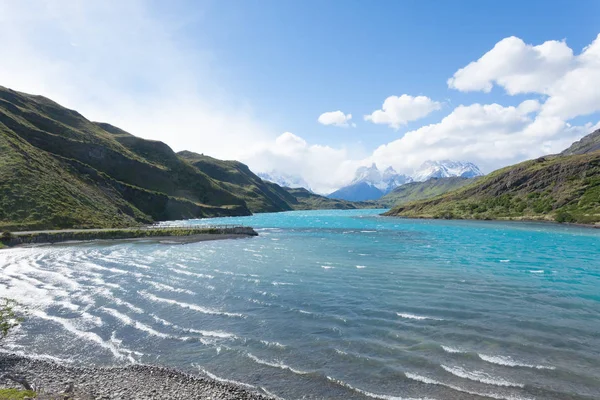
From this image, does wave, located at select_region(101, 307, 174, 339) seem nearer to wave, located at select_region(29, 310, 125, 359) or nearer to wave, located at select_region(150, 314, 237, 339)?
wave, located at select_region(150, 314, 237, 339)

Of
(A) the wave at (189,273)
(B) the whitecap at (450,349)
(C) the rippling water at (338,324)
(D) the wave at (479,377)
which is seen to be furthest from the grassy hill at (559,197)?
(D) the wave at (479,377)

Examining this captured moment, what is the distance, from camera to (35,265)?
52906 millimetres

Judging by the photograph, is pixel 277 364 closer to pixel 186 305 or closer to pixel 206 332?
pixel 206 332

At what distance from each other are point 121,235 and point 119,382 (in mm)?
91484

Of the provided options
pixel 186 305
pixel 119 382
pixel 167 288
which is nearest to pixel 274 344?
pixel 119 382

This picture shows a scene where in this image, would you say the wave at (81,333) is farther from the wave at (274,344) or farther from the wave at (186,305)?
the wave at (274,344)

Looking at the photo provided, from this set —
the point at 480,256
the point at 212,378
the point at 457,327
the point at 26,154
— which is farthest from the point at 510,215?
the point at 26,154

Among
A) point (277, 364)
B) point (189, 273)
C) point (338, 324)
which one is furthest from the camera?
point (189, 273)

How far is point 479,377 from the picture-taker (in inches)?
695

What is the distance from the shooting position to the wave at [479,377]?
55.6 ft

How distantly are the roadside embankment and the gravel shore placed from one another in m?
73.3

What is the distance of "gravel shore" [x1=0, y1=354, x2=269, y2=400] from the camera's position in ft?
53.0

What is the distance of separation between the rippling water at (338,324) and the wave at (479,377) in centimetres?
9

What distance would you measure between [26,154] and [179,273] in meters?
111
